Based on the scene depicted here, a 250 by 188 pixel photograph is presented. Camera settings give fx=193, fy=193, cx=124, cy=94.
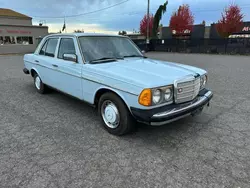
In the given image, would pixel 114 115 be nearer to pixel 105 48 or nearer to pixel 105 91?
pixel 105 91

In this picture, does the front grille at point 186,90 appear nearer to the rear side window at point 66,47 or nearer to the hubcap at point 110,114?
the hubcap at point 110,114

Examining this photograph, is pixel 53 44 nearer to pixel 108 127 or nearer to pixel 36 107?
pixel 36 107

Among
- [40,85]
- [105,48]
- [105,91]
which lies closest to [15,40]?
[40,85]

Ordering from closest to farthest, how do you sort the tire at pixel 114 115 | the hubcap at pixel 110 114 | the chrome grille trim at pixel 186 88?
the chrome grille trim at pixel 186 88 → the tire at pixel 114 115 → the hubcap at pixel 110 114

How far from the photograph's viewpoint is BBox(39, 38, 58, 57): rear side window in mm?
4738

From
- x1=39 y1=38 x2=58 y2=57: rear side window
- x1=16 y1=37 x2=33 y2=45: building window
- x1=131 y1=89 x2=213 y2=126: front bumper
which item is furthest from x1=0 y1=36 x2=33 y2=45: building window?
x1=131 y1=89 x2=213 y2=126: front bumper

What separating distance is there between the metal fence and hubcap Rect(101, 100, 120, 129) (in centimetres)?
2246

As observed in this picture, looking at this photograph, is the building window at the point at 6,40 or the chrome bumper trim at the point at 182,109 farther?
the building window at the point at 6,40

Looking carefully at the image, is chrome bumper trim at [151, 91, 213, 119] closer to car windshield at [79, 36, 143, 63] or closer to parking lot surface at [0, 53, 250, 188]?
parking lot surface at [0, 53, 250, 188]

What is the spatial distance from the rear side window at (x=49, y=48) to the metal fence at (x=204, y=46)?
20.6 metres

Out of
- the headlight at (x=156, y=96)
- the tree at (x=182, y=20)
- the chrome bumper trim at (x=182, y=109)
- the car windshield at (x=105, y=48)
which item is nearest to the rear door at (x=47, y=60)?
the car windshield at (x=105, y=48)

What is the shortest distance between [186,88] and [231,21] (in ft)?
104

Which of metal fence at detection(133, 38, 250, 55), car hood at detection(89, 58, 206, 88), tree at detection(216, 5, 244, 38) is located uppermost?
tree at detection(216, 5, 244, 38)

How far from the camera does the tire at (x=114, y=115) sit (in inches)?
120
